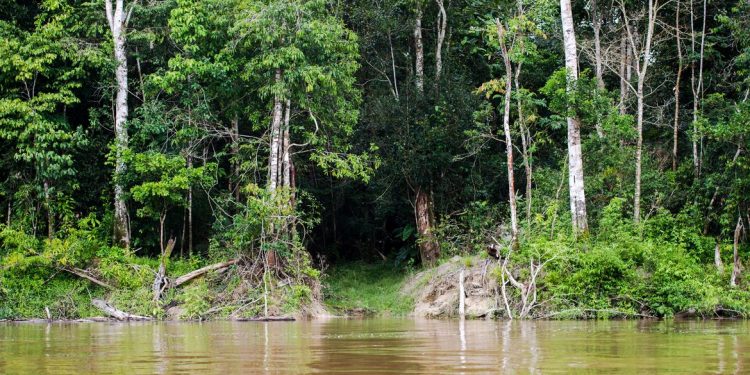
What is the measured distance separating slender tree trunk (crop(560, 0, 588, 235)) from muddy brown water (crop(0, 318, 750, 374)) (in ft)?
20.2

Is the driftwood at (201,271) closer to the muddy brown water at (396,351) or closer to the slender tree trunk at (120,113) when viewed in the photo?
the slender tree trunk at (120,113)

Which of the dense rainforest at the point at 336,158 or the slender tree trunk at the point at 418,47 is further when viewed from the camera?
the slender tree trunk at the point at 418,47

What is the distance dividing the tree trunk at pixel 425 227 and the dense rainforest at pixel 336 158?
0.24 ft

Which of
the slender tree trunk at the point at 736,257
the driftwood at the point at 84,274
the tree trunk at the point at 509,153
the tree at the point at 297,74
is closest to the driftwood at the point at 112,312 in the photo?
the driftwood at the point at 84,274

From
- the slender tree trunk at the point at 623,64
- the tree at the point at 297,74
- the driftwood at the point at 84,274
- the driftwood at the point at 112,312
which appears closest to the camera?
the driftwood at the point at 112,312

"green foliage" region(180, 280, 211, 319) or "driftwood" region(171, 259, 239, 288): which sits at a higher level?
"driftwood" region(171, 259, 239, 288)

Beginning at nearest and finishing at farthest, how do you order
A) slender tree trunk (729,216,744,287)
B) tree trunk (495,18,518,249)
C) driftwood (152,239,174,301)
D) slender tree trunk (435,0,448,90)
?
slender tree trunk (729,216,744,287), tree trunk (495,18,518,249), driftwood (152,239,174,301), slender tree trunk (435,0,448,90)

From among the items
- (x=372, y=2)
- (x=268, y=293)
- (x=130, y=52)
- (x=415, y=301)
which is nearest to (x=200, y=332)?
(x=268, y=293)

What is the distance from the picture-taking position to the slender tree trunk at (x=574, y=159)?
22.7 m

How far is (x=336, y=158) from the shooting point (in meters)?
26.5

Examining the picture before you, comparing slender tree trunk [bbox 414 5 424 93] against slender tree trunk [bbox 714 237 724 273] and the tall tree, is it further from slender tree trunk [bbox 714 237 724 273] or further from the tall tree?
slender tree trunk [bbox 714 237 724 273]

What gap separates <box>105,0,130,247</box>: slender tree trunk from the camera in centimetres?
2636

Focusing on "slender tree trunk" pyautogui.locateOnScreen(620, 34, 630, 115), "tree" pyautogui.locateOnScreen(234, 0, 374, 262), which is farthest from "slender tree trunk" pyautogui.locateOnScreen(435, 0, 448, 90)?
"slender tree trunk" pyautogui.locateOnScreen(620, 34, 630, 115)

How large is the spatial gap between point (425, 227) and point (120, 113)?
33.6ft
